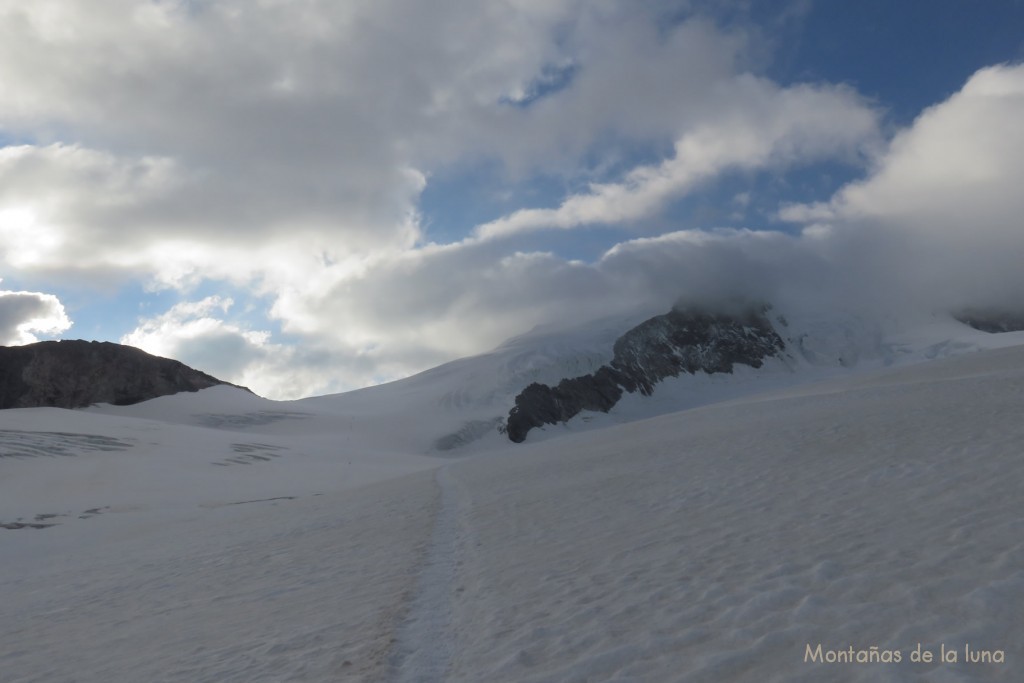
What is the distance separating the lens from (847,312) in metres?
153

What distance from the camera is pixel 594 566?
891cm

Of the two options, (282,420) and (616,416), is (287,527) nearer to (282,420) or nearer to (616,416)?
(282,420)

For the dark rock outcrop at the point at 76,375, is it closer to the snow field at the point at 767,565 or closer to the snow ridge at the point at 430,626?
the snow field at the point at 767,565

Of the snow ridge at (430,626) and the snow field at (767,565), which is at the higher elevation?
the snow field at (767,565)

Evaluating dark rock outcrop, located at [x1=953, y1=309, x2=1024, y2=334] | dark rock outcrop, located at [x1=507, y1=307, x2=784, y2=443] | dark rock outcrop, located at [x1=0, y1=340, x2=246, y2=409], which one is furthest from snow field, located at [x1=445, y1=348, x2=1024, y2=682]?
dark rock outcrop, located at [x1=953, y1=309, x2=1024, y2=334]

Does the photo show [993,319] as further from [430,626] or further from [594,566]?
[430,626]

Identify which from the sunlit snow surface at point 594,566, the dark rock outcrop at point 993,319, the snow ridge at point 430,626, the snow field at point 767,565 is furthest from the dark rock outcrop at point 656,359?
the snow ridge at point 430,626

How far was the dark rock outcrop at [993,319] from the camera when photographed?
178775 millimetres

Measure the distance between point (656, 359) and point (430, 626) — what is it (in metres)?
129

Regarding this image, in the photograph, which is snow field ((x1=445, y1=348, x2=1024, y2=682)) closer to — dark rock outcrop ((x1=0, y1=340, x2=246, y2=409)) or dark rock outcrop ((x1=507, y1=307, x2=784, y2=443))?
dark rock outcrop ((x1=0, y1=340, x2=246, y2=409))

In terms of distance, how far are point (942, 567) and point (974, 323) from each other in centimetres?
20600

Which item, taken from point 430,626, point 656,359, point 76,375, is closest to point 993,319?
point 656,359

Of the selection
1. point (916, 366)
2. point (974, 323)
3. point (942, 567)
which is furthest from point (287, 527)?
point (974, 323)

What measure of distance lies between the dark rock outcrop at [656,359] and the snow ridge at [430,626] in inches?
3162
